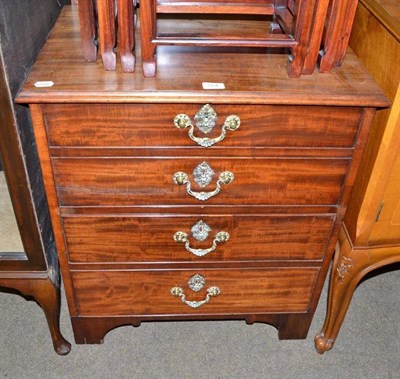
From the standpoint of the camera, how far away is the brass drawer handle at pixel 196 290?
53.6 inches

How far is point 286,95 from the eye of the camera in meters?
1.03

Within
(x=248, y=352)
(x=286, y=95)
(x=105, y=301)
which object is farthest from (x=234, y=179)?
(x=248, y=352)

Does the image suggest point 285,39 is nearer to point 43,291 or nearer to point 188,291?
point 188,291

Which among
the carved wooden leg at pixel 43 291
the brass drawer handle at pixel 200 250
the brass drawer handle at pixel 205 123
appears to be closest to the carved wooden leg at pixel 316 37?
the brass drawer handle at pixel 205 123

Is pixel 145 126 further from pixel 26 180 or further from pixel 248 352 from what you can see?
pixel 248 352

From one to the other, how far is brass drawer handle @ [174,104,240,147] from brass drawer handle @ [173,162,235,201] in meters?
0.07

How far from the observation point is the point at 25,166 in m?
1.11

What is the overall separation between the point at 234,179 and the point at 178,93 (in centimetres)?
26

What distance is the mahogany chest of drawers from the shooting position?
1.04 m

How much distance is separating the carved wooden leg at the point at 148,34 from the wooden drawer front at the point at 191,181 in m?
0.20

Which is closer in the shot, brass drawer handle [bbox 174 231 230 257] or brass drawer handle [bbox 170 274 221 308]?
brass drawer handle [bbox 174 231 230 257]

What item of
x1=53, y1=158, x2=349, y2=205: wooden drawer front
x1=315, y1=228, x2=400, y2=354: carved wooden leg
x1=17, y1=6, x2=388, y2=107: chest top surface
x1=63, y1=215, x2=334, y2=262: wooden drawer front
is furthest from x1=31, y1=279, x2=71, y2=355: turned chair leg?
x1=315, y1=228, x2=400, y2=354: carved wooden leg

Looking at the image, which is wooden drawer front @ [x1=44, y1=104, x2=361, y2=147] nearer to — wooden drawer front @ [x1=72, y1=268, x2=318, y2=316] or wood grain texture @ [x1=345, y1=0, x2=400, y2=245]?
wood grain texture @ [x1=345, y1=0, x2=400, y2=245]

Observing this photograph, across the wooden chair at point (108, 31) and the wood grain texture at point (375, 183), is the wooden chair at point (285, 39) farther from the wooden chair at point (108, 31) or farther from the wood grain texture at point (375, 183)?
the wood grain texture at point (375, 183)
